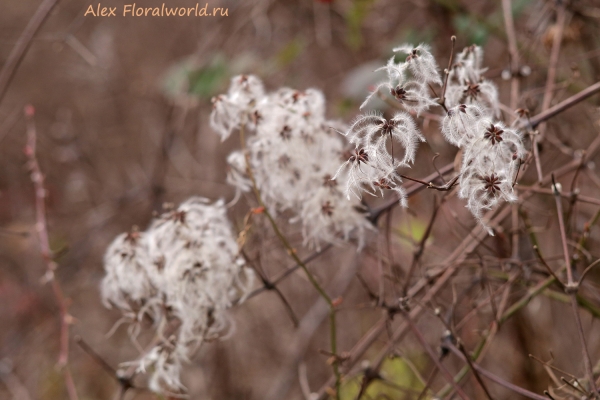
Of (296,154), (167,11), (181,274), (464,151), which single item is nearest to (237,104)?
(296,154)

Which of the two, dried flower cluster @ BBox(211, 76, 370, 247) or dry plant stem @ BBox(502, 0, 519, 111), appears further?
dry plant stem @ BBox(502, 0, 519, 111)

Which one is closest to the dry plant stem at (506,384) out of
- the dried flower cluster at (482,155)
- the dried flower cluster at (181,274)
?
the dried flower cluster at (482,155)

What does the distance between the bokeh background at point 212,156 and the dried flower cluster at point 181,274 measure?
153mm

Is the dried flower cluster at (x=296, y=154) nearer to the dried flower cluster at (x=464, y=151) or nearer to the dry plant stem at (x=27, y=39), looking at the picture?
the dried flower cluster at (x=464, y=151)

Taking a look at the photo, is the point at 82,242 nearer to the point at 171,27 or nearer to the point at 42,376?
the point at 42,376

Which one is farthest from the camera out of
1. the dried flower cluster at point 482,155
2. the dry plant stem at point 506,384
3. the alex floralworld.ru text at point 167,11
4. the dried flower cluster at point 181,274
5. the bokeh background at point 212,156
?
the alex floralworld.ru text at point 167,11

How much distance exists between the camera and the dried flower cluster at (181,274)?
3.72 feet

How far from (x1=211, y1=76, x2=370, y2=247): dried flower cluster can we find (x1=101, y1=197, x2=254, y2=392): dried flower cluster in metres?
0.13

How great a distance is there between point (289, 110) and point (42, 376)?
268cm

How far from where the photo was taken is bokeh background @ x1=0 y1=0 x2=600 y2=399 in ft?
6.35

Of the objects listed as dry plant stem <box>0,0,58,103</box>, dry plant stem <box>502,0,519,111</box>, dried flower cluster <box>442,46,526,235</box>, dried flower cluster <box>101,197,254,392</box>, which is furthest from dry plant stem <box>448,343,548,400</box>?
dry plant stem <box>0,0,58,103</box>

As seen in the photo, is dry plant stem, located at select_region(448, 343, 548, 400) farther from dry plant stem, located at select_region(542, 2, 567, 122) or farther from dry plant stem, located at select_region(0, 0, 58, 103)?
dry plant stem, located at select_region(0, 0, 58, 103)

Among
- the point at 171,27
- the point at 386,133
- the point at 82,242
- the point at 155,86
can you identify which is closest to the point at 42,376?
the point at 82,242

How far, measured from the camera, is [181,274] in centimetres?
112
